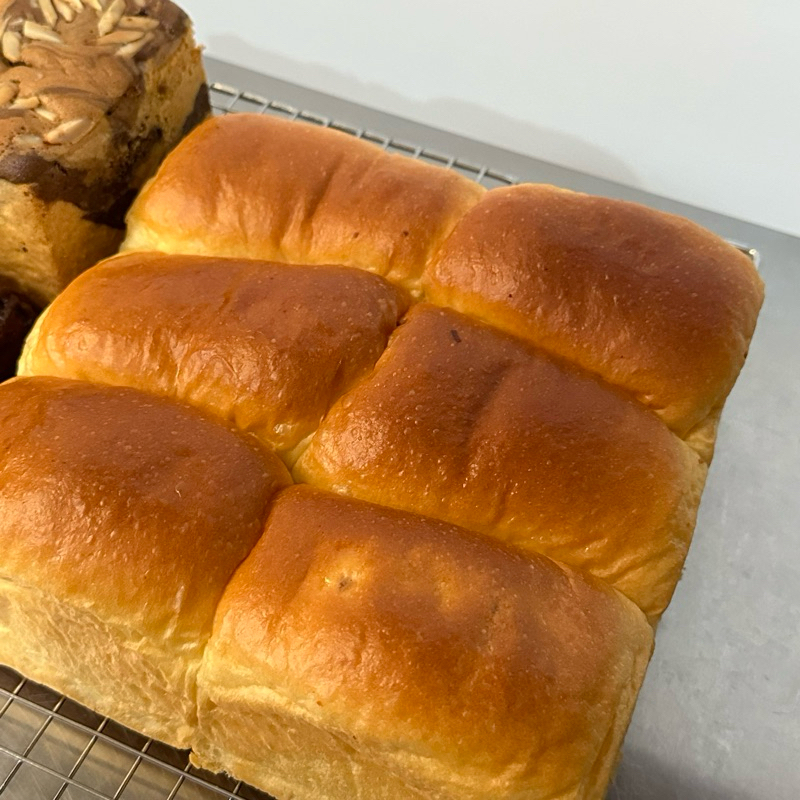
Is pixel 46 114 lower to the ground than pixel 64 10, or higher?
lower

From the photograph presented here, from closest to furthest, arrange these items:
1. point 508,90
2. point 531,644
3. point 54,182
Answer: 1. point 531,644
2. point 54,182
3. point 508,90

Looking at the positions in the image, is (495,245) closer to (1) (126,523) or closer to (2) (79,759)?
(1) (126,523)

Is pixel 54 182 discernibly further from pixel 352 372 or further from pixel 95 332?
pixel 352 372

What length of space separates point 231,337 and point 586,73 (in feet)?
4.59

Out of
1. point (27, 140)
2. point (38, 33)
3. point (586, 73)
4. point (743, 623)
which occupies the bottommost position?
point (743, 623)

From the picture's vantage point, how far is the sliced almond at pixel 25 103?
128 centimetres

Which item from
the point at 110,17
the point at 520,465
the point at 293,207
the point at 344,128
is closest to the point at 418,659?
the point at 520,465

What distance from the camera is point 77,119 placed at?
1290 millimetres

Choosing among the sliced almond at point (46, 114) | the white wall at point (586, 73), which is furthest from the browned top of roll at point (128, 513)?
the white wall at point (586, 73)

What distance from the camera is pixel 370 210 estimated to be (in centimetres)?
135

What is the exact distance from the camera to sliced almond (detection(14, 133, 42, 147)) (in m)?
1.26

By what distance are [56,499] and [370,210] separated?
2.15 feet

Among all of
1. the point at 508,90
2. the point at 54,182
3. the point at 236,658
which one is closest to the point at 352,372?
the point at 236,658

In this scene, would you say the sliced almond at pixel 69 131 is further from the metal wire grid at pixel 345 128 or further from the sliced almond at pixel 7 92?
the metal wire grid at pixel 345 128
